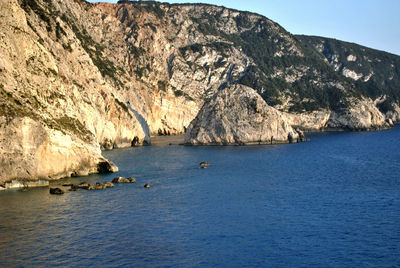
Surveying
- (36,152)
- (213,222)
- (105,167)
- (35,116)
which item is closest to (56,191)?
(36,152)

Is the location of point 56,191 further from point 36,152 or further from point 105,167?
point 105,167

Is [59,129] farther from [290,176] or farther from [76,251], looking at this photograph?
[290,176]

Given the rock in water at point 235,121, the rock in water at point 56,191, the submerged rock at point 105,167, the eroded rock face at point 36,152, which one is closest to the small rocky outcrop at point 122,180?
the eroded rock face at point 36,152

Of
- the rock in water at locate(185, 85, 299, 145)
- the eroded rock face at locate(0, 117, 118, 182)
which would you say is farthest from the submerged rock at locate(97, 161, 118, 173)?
the rock in water at locate(185, 85, 299, 145)

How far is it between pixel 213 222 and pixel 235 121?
8716 centimetres

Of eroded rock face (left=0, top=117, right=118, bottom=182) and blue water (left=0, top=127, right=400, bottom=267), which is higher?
eroded rock face (left=0, top=117, right=118, bottom=182)

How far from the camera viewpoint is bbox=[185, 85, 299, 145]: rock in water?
5281 inches

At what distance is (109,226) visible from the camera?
45469 millimetres

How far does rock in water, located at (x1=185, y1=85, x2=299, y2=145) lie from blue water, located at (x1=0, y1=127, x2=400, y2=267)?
170 ft

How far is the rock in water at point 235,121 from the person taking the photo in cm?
13412

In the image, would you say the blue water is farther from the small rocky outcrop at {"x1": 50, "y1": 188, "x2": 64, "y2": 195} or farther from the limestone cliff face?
the limestone cliff face

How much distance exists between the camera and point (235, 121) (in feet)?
437

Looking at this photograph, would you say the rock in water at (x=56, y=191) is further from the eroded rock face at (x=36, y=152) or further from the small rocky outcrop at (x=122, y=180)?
the small rocky outcrop at (x=122, y=180)

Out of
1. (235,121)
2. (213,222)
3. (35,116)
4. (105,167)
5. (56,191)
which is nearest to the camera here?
(213,222)
